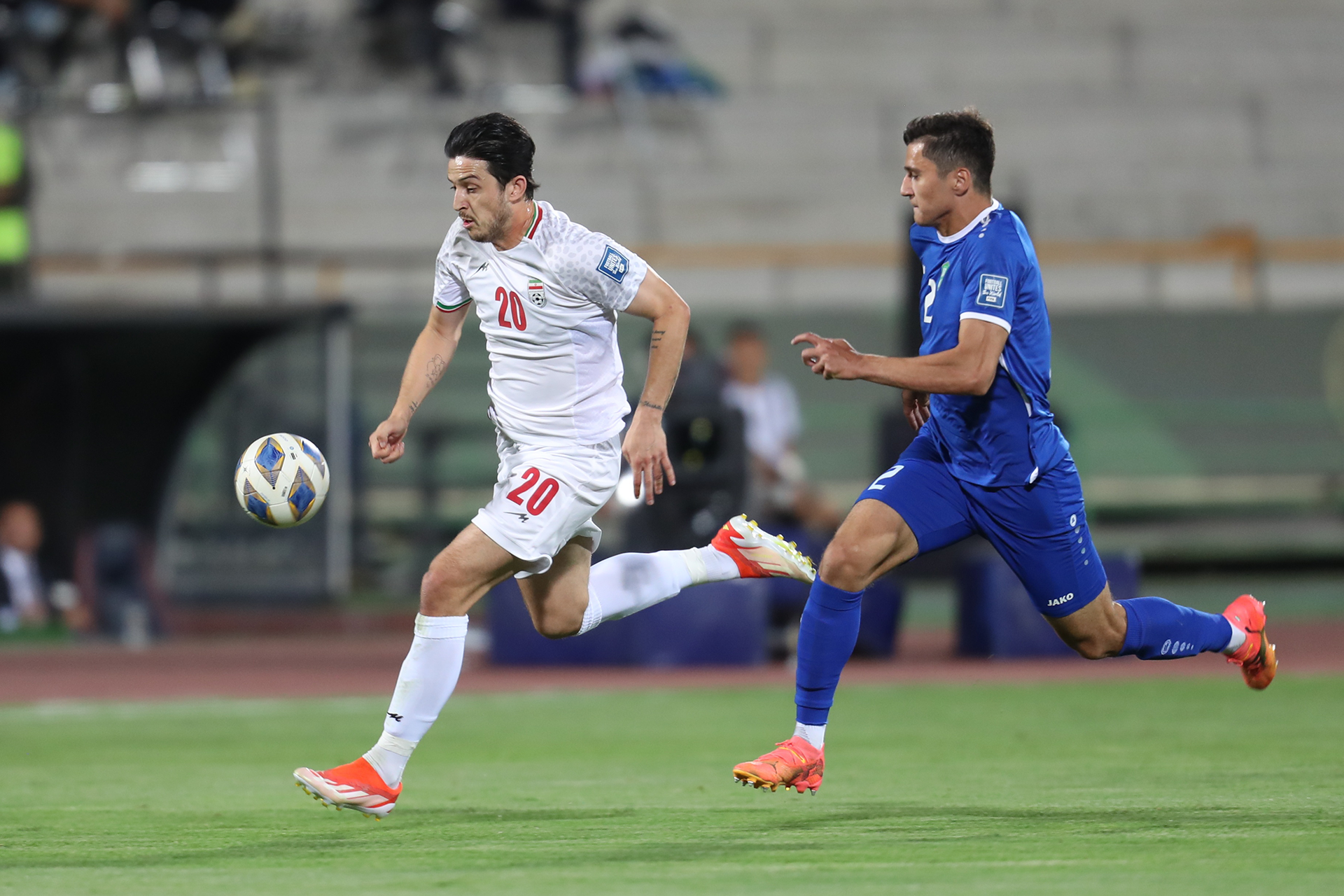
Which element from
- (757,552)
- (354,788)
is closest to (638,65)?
(757,552)

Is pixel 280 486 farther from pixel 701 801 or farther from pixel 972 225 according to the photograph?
pixel 972 225

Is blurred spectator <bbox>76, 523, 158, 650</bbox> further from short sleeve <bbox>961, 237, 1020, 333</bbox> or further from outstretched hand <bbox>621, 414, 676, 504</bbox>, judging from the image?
short sleeve <bbox>961, 237, 1020, 333</bbox>

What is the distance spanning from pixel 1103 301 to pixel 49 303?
34.7 ft

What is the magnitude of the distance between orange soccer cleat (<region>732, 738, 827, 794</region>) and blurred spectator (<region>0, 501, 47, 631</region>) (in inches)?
460

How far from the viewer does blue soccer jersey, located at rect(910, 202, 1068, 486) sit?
6246 mm

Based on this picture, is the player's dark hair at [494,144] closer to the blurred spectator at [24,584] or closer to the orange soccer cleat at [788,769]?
the orange soccer cleat at [788,769]

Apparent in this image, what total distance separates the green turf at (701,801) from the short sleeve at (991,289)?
1641mm

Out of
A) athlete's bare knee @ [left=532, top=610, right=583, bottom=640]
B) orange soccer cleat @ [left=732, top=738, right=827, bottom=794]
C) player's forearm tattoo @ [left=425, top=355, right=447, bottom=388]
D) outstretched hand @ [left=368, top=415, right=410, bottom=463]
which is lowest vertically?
orange soccer cleat @ [left=732, top=738, right=827, bottom=794]

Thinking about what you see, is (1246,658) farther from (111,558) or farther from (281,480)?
(111,558)

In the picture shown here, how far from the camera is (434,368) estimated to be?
674 cm

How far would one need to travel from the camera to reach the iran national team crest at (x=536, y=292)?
648 cm

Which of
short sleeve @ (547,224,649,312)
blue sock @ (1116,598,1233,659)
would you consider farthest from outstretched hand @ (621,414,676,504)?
blue sock @ (1116,598,1233,659)

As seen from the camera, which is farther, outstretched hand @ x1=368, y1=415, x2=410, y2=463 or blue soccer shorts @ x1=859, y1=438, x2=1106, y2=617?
outstretched hand @ x1=368, y1=415, x2=410, y2=463

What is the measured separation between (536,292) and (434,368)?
52cm
